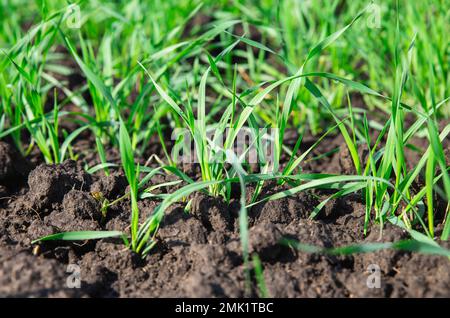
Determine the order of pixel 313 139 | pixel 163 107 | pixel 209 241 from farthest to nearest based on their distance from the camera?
pixel 313 139
pixel 163 107
pixel 209 241

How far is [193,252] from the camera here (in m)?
1.77

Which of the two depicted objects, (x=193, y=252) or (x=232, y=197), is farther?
(x=232, y=197)

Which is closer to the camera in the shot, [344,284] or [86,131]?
[344,284]

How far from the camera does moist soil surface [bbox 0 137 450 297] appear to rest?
1.63m

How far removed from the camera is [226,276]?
1651mm

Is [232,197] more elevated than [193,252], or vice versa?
[232,197]

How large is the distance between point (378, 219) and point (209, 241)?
530 mm

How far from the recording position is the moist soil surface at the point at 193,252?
1.63 m

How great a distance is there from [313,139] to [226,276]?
1161 mm
